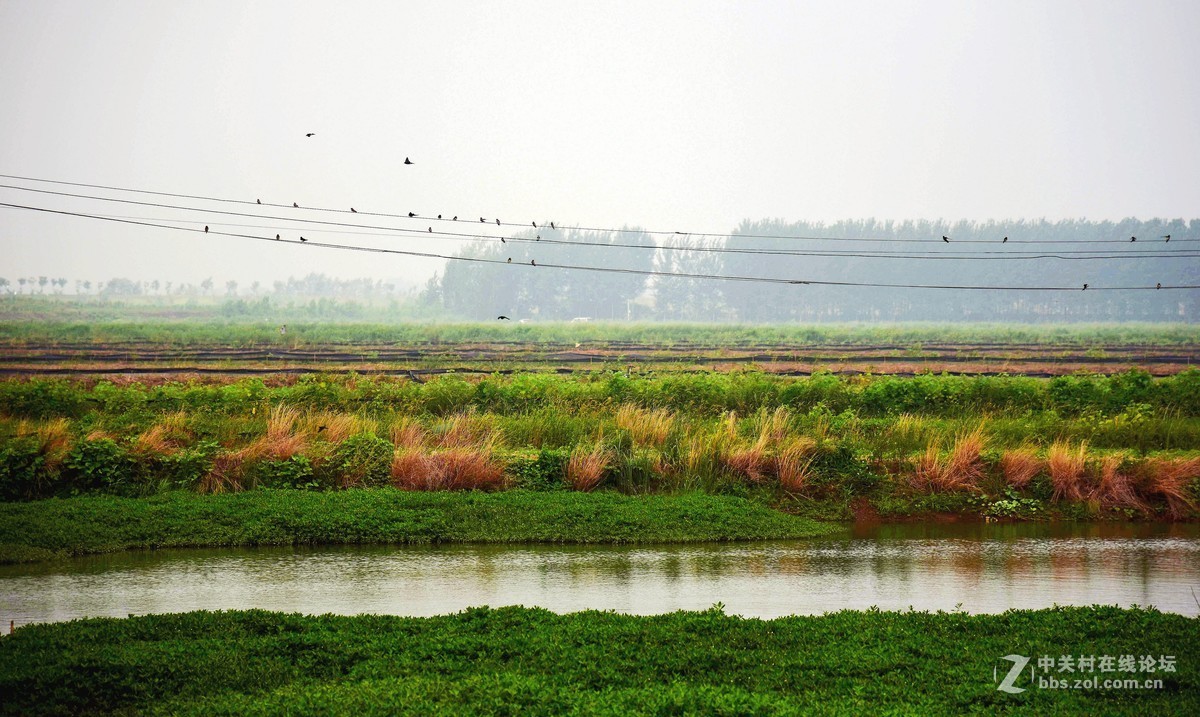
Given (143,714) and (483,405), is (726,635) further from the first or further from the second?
(483,405)

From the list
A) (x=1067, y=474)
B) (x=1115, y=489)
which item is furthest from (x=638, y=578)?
(x=1115, y=489)

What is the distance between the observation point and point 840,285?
13950 cm

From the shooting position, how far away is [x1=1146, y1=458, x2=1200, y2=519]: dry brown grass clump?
17.1m

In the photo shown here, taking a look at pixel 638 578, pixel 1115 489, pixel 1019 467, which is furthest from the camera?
pixel 1019 467

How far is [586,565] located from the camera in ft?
43.0

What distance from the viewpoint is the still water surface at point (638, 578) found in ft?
36.1

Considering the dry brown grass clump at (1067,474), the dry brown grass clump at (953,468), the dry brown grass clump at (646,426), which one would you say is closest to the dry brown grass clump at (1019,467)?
the dry brown grass clump at (1067,474)

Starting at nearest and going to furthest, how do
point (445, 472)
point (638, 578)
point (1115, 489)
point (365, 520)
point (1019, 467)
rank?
1. point (638, 578)
2. point (365, 520)
3. point (445, 472)
4. point (1115, 489)
5. point (1019, 467)

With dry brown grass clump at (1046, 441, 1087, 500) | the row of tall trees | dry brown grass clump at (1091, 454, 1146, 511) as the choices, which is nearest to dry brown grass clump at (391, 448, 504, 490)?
dry brown grass clump at (1046, 441, 1087, 500)

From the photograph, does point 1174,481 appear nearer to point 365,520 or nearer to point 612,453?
point 612,453

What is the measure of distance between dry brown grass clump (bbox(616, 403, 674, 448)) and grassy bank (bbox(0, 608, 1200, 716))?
9443 millimetres

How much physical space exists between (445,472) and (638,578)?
5875mm

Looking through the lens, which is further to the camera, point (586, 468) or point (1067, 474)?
point (1067, 474)

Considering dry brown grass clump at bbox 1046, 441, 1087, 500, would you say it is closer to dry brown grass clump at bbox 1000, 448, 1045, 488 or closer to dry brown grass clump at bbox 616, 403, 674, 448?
dry brown grass clump at bbox 1000, 448, 1045, 488
